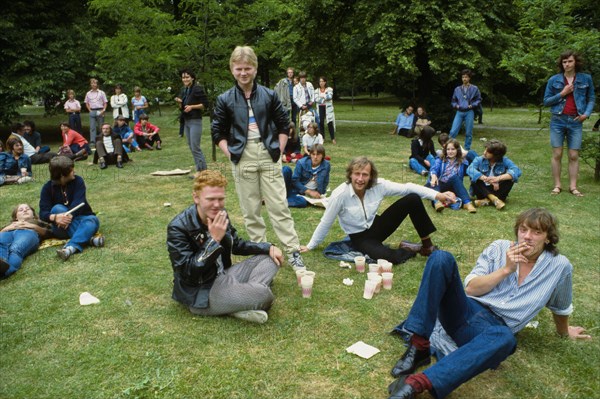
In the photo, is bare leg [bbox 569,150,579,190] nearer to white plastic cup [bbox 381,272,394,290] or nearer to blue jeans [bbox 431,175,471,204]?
blue jeans [bbox 431,175,471,204]

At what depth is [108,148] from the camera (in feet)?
39.0

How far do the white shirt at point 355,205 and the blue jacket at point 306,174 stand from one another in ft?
8.90

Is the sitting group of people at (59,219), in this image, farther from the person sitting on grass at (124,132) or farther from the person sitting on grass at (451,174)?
the person sitting on grass at (124,132)

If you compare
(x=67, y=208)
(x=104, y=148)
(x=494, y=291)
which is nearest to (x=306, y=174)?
(x=67, y=208)

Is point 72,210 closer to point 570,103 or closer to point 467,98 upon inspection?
point 570,103

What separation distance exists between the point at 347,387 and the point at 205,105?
7.61 m

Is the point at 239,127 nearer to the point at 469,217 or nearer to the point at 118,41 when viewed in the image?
the point at 469,217

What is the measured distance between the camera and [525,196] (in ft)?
26.8

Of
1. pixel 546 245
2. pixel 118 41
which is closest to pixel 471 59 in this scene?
pixel 118 41

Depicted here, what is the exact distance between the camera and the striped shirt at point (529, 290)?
319 centimetres

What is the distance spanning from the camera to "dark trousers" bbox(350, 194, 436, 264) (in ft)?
17.0

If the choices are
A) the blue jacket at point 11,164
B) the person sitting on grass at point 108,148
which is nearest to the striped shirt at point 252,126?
the blue jacket at point 11,164

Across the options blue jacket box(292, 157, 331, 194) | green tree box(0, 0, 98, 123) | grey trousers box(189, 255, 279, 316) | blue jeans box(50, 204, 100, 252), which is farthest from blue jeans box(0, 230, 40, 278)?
green tree box(0, 0, 98, 123)

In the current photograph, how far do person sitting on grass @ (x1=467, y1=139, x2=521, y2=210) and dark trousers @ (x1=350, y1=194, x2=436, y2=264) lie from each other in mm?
2772
